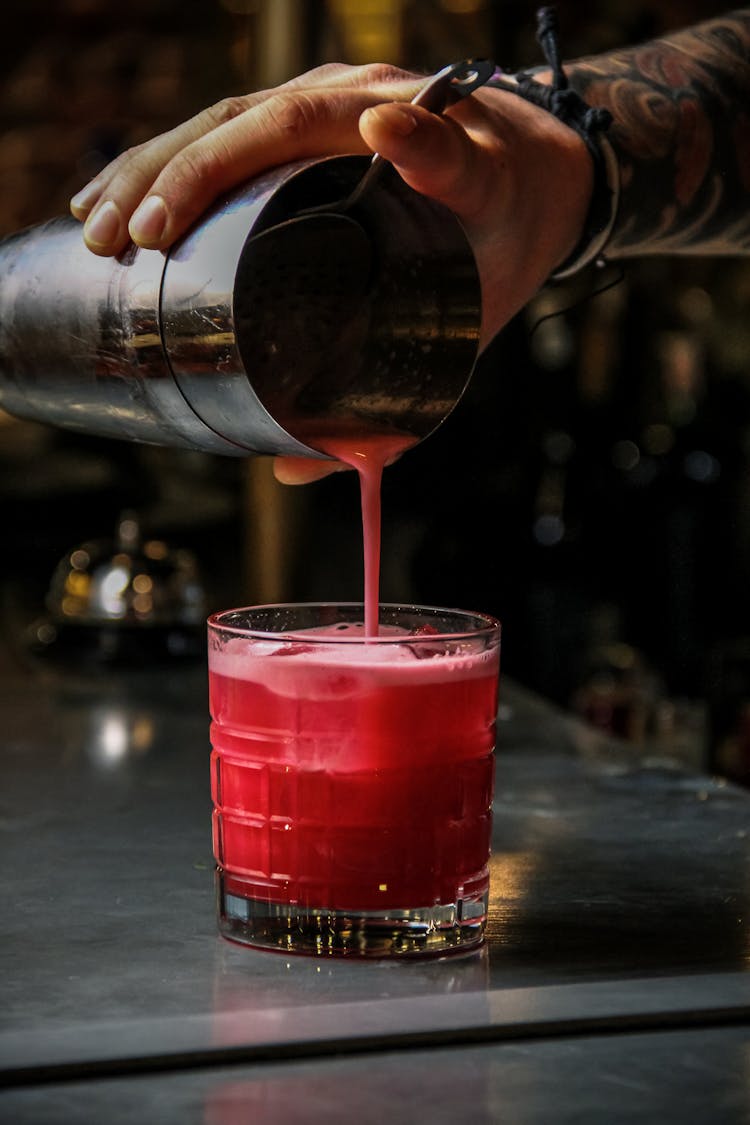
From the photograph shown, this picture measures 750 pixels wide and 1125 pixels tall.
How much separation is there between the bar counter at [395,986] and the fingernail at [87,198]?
52 centimetres

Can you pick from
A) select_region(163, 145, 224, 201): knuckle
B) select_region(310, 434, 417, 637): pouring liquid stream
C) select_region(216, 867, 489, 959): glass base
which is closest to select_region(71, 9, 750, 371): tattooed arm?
select_region(163, 145, 224, 201): knuckle

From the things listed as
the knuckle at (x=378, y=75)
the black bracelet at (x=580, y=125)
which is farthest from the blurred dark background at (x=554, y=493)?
the knuckle at (x=378, y=75)

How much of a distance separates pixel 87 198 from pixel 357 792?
497mm

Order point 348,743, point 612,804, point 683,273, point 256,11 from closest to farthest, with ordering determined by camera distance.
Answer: point 348,743 → point 612,804 → point 256,11 → point 683,273

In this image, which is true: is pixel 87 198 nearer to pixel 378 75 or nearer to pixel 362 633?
pixel 378 75

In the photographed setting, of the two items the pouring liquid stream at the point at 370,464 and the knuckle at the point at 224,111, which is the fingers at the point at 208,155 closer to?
the knuckle at the point at 224,111

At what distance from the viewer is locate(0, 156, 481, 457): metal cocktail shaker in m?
1.10

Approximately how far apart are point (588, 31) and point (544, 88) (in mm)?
3002

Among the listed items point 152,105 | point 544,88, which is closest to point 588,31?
point 152,105

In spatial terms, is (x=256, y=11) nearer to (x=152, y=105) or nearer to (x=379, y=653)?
(x=379, y=653)

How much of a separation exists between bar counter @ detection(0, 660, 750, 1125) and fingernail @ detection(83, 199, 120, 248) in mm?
485

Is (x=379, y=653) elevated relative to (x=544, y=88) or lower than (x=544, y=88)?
lower

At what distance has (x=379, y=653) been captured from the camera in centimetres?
109

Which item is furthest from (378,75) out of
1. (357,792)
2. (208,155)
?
(357,792)
